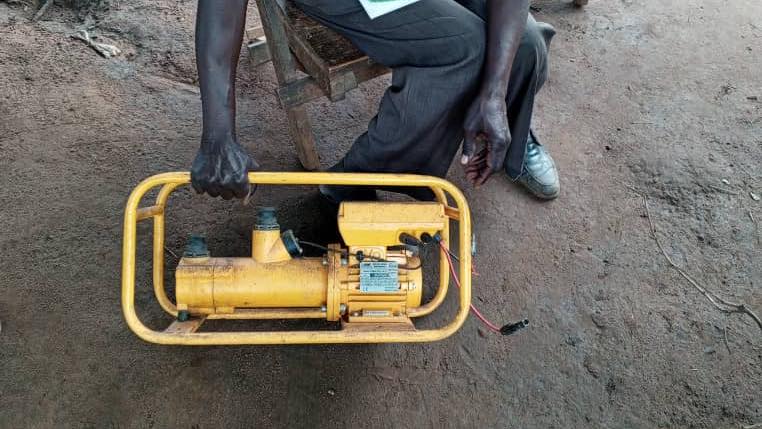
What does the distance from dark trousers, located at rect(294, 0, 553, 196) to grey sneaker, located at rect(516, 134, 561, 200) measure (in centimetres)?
54

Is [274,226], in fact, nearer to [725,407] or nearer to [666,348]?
[666,348]

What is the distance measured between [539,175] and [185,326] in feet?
5.39

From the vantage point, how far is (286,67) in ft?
Answer: 6.52

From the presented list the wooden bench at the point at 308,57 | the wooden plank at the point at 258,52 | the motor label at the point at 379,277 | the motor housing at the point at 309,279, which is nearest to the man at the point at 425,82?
the wooden bench at the point at 308,57

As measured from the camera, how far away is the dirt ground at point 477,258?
180 centimetres

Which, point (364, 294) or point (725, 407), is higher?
point (364, 294)

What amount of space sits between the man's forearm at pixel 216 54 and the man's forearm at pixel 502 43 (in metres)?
0.77

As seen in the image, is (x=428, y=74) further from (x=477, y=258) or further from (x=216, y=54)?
(x=477, y=258)

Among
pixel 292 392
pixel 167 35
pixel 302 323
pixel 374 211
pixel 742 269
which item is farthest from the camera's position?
pixel 167 35

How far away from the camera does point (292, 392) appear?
1798 millimetres

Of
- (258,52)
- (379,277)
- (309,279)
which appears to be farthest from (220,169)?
(258,52)

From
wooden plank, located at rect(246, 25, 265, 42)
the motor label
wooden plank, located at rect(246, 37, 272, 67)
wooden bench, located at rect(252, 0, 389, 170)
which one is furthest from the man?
wooden plank, located at rect(246, 25, 265, 42)

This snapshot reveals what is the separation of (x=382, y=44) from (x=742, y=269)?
6.03 ft

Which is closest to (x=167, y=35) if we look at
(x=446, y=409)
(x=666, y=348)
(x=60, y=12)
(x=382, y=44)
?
(x=60, y=12)
